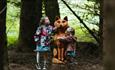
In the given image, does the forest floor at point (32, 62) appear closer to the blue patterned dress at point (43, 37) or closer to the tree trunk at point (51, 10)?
the blue patterned dress at point (43, 37)

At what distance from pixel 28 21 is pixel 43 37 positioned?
475 cm

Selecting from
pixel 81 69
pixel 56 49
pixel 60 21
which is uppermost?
pixel 60 21

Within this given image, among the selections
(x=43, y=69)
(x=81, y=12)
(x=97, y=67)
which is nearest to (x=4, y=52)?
(x=43, y=69)

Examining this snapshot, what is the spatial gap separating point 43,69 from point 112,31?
8.92 m

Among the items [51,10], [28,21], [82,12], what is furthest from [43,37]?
[82,12]

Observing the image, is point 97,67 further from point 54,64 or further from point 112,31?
point 112,31

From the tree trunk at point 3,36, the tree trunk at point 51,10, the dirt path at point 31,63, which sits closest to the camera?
the tree trunk at point 3,36

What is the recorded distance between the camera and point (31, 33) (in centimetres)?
1405

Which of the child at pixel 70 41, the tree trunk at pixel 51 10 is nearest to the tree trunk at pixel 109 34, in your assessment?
the child at pixel 70 41

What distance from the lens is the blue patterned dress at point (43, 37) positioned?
9.19 metres

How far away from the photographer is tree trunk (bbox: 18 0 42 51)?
45.7 feet

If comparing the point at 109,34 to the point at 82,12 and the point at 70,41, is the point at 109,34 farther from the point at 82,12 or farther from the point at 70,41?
the point at 82,12

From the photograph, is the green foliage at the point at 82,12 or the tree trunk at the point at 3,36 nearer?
the tree trunk at the point at 3,36

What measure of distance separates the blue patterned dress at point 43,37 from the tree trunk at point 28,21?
437 centimetres
